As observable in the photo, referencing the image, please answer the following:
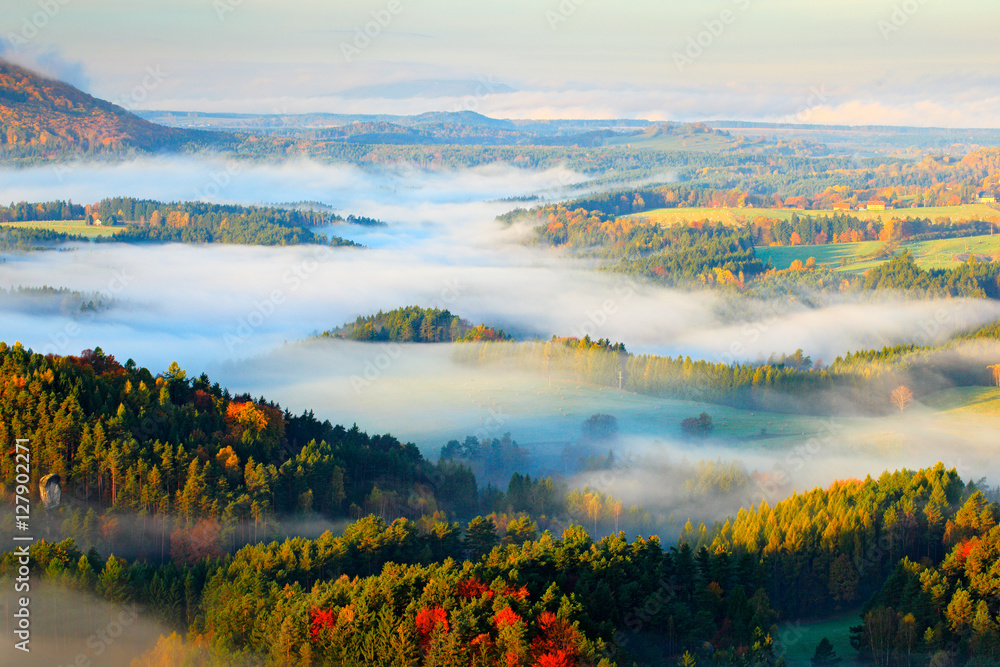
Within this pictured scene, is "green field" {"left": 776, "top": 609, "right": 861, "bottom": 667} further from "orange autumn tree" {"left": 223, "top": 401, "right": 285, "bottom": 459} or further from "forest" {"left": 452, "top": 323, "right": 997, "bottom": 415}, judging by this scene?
"forest" {"left": 452, "top": 323, "right": 997, "bottom": 415}

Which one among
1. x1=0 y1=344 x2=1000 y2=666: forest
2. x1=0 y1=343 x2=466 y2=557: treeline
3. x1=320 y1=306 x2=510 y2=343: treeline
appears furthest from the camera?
x1=320 y1=306 x2=510 y2=343: treeline

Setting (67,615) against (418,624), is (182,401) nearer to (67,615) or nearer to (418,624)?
(67,615)

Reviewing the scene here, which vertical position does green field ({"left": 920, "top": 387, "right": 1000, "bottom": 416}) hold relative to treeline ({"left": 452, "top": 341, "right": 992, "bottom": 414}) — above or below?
below

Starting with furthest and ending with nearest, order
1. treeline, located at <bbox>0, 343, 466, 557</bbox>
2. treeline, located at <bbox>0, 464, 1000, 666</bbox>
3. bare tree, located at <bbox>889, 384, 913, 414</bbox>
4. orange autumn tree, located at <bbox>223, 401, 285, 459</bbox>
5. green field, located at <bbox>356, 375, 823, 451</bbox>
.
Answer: bare tree, located at <bbox>889, 384, 913, 414</bbox> < green field, located at <bbox>356, 375, 823, 451</bbox> < orange autumn tree, located at <bbox>223, 401, 285, 459</bbox> < treeline, located at <bbox>0, 343, 466, 557</bbox> < treeline, located at <bbox>0, 464, 1000, 666</bbox>

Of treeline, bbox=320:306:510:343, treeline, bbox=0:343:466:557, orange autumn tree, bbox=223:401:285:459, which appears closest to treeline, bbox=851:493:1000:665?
treeline, bbox=0:343:466:557

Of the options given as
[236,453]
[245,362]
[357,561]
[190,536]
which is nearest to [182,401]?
[236,453]

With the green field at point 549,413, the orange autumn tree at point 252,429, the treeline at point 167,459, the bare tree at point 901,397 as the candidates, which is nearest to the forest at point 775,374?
the bare tree at point 901,397

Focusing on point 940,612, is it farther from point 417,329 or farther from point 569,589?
point 417,329
